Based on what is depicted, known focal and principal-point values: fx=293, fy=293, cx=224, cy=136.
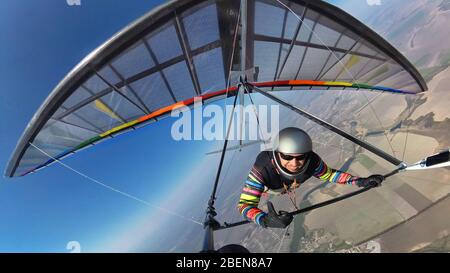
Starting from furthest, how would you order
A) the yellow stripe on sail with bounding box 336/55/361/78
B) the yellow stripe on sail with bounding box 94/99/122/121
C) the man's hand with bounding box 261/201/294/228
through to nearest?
1. the yellow stripe on sail with bounding box 336/55/361/78
2. the yellow stripe on sail with bounding box 94/99/122/121
3. the man's hand with bounding box 261/201/294/228

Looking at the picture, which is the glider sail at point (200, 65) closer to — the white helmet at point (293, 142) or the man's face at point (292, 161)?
the white helmet at point (293, 142)

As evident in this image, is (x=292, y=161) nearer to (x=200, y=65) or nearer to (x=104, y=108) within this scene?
(x=200, y=65)

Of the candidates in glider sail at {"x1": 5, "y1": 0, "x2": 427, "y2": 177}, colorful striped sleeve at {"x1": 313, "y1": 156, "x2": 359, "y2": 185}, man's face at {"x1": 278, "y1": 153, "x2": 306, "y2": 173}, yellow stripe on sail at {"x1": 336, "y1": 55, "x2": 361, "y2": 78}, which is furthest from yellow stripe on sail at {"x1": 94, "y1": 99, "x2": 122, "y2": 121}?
yellow stripe on sail at {"x1": 336, "y1": 55, "x2": 361, "y2": 78}

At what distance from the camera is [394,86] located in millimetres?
7551

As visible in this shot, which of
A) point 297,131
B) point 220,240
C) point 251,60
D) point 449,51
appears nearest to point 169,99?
point 251,60

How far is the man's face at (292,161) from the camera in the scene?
3.05 meters

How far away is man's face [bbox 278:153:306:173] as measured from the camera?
305 cm

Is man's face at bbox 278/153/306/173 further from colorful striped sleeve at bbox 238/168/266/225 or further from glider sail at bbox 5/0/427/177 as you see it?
glider sail at bbox 5/0/427/177

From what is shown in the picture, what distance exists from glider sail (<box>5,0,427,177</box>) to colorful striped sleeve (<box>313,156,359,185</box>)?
2660 millimetres

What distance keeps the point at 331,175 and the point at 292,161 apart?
1.07m

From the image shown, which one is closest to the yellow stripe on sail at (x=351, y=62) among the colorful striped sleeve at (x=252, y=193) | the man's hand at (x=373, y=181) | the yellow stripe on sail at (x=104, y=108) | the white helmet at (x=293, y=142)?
the man's hand at (x=373, y=181)

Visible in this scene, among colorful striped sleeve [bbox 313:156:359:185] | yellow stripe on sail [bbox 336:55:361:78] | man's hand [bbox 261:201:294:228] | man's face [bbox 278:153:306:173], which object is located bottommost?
man's hand [bbox 261:201:294:228]

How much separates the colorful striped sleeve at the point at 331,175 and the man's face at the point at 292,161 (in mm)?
611

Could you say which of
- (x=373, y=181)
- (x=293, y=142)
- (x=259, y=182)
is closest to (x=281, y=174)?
(x=259, y=182)
